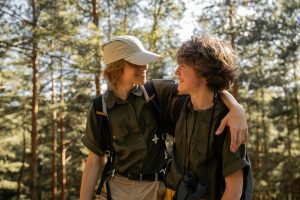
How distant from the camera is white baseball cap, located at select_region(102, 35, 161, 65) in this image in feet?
9.11

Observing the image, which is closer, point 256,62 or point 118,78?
point 118,78

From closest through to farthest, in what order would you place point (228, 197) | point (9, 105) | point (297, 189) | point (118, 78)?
point (228, 197) < point (118, 78) < point (9, 105) < point (297, 189)

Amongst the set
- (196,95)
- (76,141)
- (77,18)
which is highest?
(77,18)

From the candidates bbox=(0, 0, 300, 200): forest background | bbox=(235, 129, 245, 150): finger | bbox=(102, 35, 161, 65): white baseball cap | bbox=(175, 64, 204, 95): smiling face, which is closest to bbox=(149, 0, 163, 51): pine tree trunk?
bbox=(0, 0, 300, 200): forest background

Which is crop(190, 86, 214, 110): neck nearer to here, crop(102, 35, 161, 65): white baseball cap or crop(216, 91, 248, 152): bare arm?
crop(216, 91, 248, 152): bare arm

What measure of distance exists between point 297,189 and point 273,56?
9744mm

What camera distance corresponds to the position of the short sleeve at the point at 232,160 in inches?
77.6

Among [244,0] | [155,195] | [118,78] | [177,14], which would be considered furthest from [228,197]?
[244,0]

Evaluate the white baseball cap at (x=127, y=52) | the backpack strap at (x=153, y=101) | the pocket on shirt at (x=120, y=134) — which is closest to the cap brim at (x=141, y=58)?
the white baseball cap at (x=127, y=52)

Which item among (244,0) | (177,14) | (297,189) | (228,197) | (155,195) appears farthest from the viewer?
(297,189)

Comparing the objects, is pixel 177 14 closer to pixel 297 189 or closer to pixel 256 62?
pixel 256 62

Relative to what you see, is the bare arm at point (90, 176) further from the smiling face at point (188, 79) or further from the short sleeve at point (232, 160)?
the short sleeve at point (232, 160)

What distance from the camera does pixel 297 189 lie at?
2514cm

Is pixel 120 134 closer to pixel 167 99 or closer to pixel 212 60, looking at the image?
pixel 167 99
